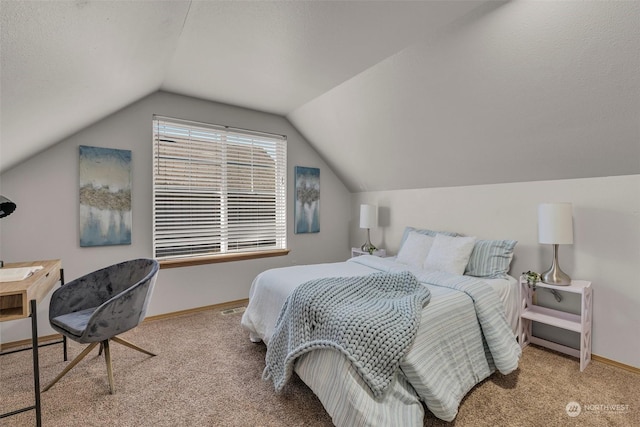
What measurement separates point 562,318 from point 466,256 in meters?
0.85

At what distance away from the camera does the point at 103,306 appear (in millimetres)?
1894

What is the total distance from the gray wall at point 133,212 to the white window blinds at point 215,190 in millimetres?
115

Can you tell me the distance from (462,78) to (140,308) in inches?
119

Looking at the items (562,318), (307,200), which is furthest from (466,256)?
(307,200)

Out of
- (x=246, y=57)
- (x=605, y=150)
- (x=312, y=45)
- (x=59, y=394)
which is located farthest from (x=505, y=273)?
(x=59, y=394)

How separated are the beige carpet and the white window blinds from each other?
1.33m

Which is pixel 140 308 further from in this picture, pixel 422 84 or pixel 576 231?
pixel 576 231

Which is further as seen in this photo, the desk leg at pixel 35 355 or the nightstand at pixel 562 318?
the nightstand at pixel 562 318

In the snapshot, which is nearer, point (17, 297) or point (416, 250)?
point (17, 297)

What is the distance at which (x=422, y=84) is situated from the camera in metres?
2.58

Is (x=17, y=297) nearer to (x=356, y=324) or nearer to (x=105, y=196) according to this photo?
(x=105, y=196)
